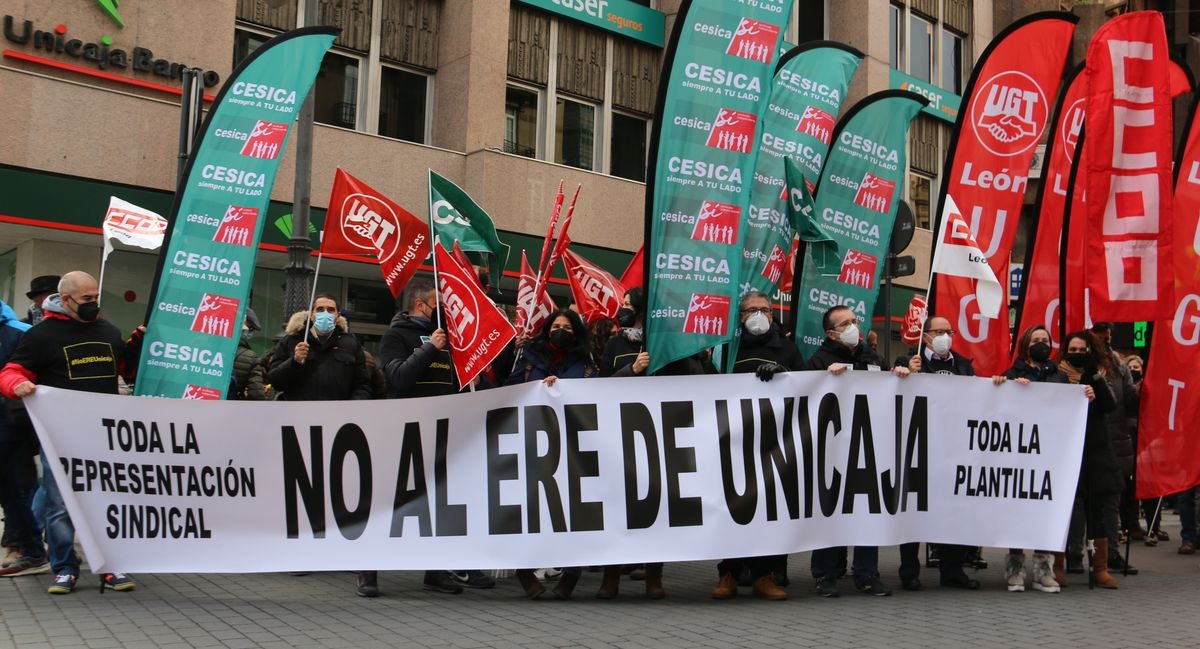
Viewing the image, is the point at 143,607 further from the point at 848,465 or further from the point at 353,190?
the point at 848,465

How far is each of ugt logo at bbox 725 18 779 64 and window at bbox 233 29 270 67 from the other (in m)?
10.6

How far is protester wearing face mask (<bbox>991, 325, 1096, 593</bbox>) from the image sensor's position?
333 inches

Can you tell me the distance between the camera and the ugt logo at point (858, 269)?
11312 millimetres

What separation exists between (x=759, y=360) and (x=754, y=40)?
2.45 m

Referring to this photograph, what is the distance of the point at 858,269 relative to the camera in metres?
11.4

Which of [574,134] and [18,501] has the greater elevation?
[574,134]

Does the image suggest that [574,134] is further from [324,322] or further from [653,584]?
[653,584]

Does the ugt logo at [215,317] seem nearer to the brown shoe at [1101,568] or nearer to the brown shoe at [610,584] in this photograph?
the brown shoe at [610,584]

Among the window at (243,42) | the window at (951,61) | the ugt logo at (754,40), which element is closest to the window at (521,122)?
the window at (243,42)

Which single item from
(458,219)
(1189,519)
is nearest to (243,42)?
(458,219)

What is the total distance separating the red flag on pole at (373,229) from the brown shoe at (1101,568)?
5.70 m

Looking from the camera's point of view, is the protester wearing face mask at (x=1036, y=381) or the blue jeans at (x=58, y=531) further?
the protester wearing face mask at (x=1036, y=381)

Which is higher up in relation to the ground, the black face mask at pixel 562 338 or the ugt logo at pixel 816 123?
the ugt logo at pixel 816 123

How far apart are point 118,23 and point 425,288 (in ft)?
30.8
